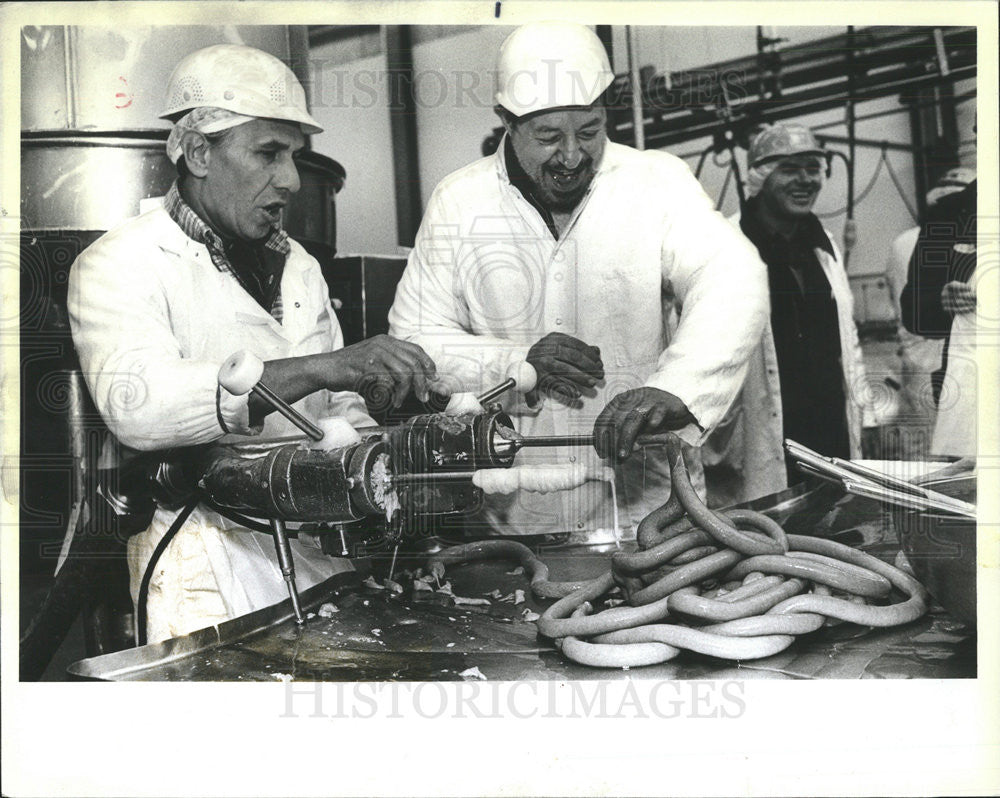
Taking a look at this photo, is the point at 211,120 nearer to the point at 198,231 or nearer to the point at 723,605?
the point at 198,231

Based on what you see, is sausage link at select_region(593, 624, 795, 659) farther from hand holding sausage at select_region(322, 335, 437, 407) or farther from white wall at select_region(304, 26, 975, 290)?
white wall at select_region(304, 26, 975, 290)

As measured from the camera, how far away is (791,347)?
2.70 m

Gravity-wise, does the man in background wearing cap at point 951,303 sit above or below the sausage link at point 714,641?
→ above

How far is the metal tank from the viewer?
8.54 feet

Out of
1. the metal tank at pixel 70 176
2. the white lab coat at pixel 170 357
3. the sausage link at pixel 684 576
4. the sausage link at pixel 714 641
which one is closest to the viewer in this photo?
the sausage link at pixel 714 641

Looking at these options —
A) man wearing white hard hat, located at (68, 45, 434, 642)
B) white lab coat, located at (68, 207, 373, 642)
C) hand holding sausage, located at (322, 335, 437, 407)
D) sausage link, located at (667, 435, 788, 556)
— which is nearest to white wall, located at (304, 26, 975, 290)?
man wearing white hard hat, located at (68, 45, 434, 642)

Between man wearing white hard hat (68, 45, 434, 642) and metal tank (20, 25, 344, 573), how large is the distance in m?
0.05

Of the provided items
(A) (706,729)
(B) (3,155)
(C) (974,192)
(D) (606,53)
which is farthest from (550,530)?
(B) (3,155)

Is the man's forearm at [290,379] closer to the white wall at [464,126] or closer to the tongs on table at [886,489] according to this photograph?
the white wall at [464,126]

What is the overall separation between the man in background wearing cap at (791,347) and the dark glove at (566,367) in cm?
37

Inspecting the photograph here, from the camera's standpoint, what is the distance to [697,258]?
8.74 ft

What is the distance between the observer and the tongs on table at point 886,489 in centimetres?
264

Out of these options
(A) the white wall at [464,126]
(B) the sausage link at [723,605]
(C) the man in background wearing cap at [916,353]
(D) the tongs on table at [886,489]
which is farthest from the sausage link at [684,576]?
(A) the white wall at [464,126]

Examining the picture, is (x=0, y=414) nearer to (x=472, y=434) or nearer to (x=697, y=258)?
(x=472, y=434)
